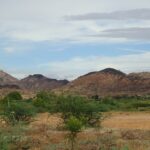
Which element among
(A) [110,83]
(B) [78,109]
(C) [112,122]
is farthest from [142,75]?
(B) [78,109]

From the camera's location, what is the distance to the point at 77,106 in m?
32.0

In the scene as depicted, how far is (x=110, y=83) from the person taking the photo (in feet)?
475

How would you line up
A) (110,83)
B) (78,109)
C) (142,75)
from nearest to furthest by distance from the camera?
(78,109)
(110,83)
(142,75)

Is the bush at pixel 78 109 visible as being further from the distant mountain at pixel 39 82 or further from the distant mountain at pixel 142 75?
the distant mountain at pixel 39 82

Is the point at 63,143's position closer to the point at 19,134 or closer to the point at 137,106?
the point at 19,134

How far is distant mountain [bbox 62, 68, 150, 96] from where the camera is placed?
137 m

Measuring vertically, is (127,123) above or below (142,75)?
below

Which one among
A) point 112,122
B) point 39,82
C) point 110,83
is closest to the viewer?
point 112,122

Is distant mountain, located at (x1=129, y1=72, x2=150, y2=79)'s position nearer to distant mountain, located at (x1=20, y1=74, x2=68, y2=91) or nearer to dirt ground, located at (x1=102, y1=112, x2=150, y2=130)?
distant mountain, located at (x1=20, y1=74, x2=68, y2=91)

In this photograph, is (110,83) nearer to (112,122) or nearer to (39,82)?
(39,82)

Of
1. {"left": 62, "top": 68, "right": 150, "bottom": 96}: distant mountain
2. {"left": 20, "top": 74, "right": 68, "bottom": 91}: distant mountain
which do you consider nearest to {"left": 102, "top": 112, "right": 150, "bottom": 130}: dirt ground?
{"left": 62, "top": 68, "right": 150, "bottom": 96}: distant mountain

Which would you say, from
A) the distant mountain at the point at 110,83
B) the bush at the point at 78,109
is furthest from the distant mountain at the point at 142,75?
the bush at the point at 78,109

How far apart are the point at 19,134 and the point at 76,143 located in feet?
6.53

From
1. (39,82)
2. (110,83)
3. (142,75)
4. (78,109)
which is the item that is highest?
(142,75)
